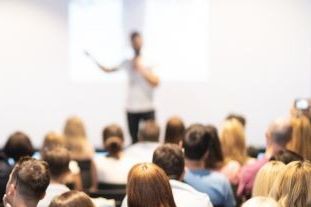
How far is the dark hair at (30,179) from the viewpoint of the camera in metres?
2.46

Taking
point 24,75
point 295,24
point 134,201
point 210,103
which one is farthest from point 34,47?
point 134,201

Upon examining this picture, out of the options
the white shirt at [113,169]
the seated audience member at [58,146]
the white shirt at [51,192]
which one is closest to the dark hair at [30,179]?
the white shirt at [51,192]

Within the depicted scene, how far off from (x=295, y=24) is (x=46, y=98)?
126 inches

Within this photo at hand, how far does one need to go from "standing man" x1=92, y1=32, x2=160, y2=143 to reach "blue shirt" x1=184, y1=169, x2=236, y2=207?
111 inches

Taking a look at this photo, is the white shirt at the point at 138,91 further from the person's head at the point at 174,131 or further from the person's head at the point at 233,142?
the person's head at the point at 233,142

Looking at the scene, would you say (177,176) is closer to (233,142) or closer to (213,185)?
(213,185)

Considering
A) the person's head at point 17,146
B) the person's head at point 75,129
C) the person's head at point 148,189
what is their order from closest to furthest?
the person's head at point 148,189
the person's head at point 17,146
the person's head at point 75,129

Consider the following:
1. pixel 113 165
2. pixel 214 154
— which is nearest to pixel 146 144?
pixel 113 165

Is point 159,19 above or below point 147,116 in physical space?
above

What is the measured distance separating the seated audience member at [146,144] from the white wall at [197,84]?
2646 mm

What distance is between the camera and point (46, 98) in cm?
733

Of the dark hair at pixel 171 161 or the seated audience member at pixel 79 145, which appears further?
the seated audience member at pixel 79 145

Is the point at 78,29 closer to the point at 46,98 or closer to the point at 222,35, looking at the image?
the point at 46,98

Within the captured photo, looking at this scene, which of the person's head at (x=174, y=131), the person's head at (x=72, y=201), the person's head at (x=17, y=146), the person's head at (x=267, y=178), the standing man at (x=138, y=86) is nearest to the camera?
the person's head at (x=72, y=201)
